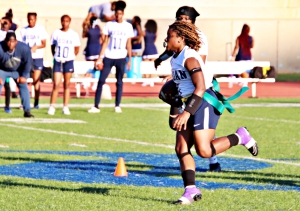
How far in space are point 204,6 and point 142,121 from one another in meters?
19.1

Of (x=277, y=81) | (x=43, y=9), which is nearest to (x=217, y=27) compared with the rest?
(x=277, y=81)

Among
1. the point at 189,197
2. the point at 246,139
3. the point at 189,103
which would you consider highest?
the point at 189,103

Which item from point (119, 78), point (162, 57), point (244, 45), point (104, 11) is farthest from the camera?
point (104, 11)

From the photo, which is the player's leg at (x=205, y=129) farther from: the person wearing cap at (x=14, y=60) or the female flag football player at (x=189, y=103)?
the person wearing cap at (x=14, y=60)

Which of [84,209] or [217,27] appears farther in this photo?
[217,27]

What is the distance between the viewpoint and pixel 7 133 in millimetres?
13438

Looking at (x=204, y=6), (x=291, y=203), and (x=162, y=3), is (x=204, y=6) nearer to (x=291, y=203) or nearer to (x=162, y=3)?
(x=162, y=3)

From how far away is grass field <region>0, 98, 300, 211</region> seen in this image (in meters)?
7.32

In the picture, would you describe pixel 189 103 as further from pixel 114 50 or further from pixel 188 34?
pixel 114 50

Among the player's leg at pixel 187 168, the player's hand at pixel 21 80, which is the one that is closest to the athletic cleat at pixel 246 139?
the player's leg at pixel 187 168

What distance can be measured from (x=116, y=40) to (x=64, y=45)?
3.40 ft

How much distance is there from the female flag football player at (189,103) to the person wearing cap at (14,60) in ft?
28.4

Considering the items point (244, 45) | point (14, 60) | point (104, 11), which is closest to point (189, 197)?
point (14, 60)

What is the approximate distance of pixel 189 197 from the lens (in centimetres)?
715
